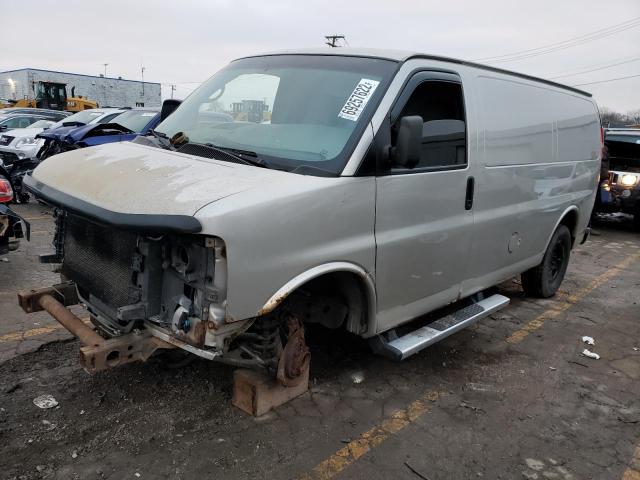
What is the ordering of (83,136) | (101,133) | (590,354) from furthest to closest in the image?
(101,133)
(83,136)
(590,354)

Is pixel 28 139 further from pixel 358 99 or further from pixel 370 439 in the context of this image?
pixel 370 439

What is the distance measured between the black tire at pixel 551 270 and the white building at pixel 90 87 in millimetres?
40250

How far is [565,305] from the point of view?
6090 mm

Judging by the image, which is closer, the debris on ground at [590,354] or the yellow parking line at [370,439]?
the yellow parking line at [370,439]

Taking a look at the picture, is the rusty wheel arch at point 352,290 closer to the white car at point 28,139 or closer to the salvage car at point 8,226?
the salvage car at point 8,226

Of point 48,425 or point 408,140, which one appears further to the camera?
point 48,425

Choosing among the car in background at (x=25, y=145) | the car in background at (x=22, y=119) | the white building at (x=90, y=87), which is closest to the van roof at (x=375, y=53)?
the car in background at (x=25, y=145)

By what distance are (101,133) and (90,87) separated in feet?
130

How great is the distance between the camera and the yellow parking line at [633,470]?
305 cm

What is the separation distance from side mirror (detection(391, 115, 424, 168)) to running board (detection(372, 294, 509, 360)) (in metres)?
1.22

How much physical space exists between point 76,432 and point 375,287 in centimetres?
196

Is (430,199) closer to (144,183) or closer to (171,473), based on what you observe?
(144,183)

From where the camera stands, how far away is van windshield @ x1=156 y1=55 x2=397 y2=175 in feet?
10.3

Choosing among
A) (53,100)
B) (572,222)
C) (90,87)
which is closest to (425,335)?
(572,222)
